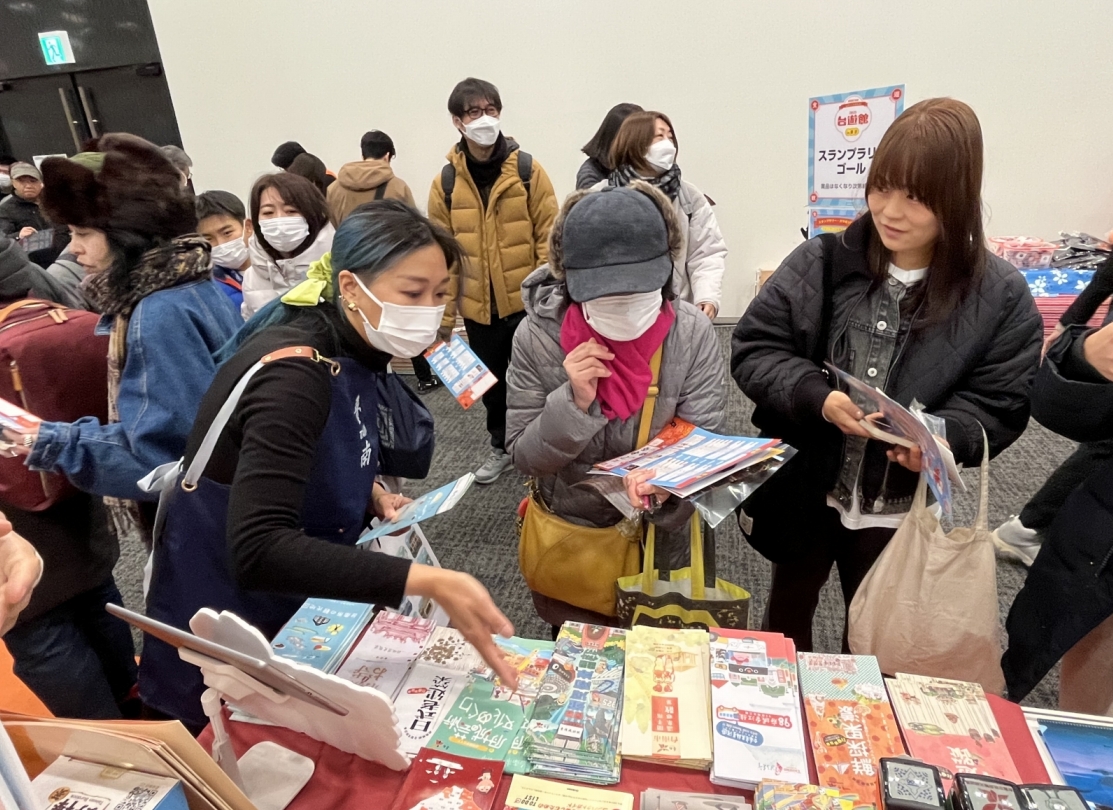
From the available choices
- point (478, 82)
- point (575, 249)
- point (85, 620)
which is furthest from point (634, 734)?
point (478, 82)

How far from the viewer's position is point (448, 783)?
0.88m

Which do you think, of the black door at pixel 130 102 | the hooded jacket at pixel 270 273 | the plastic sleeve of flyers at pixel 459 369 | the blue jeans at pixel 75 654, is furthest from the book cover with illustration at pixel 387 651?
the black door at pixel 130 102

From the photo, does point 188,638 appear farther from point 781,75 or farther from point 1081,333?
point 781,75

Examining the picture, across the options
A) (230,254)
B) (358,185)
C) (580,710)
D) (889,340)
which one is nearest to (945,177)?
(889,340)

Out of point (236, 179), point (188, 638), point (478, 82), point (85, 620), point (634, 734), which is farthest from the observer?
point (236, 179)

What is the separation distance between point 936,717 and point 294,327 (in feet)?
3.91

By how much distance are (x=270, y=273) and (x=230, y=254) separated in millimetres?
190

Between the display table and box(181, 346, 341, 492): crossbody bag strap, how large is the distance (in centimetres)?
40

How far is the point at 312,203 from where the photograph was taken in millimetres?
2516

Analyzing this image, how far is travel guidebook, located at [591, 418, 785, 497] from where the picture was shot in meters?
1.18

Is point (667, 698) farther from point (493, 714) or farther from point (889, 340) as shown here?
point (889, 340)

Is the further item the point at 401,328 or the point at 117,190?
the point at 117,190

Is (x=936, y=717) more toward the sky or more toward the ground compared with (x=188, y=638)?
more toward the ground

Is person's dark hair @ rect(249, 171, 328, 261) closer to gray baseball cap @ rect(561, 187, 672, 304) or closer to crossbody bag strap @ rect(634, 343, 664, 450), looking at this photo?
gray baseball cap @ rect(561, 187, 672, 304)
